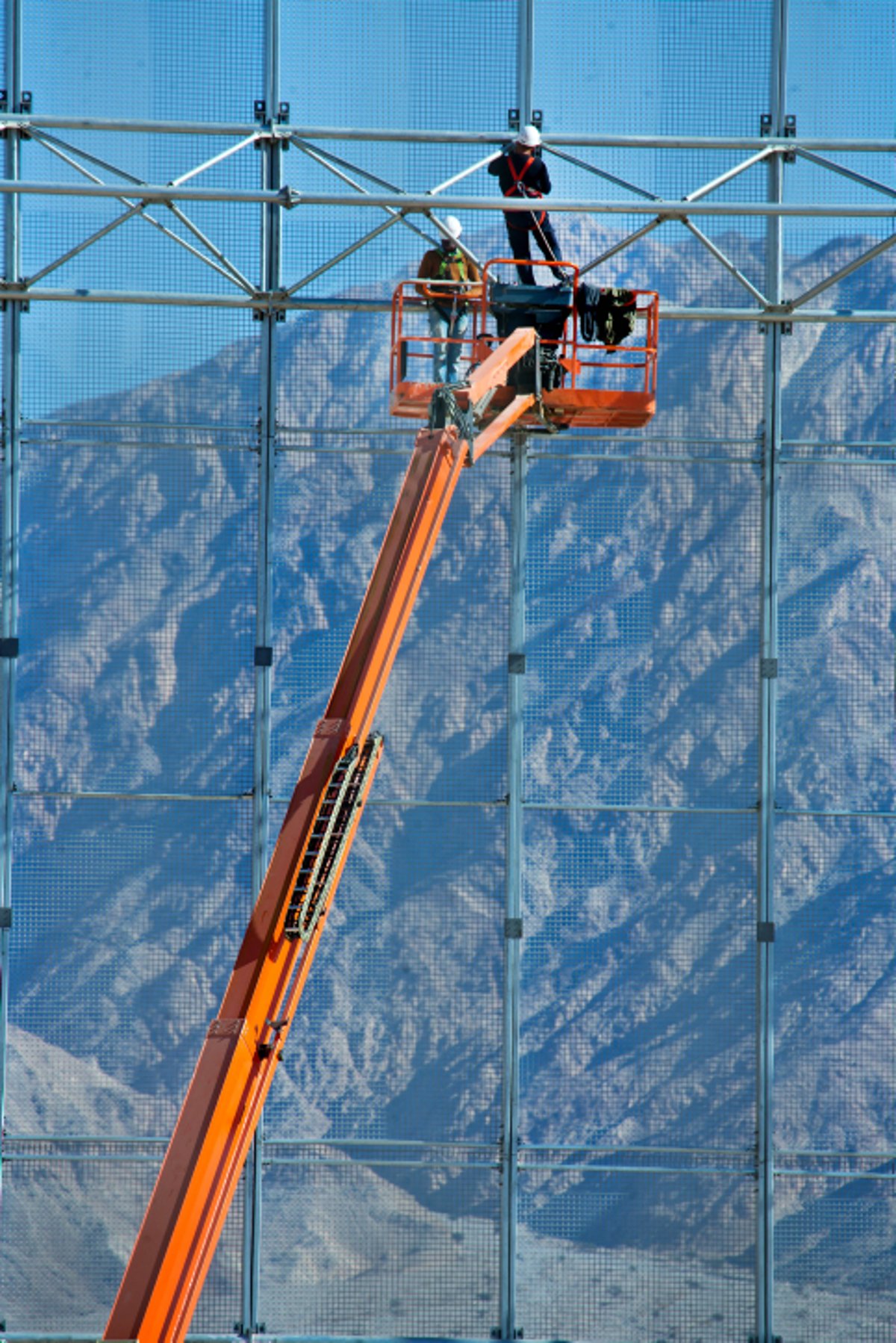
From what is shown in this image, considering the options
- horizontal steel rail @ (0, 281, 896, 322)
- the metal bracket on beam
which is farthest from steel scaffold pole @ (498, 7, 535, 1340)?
the metal bracket on beam

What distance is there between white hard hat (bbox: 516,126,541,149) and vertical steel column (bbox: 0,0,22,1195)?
15.9 feet

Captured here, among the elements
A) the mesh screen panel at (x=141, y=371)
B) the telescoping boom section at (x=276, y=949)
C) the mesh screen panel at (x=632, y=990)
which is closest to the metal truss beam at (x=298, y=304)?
the mesh screen panel at (x=141, y=371)

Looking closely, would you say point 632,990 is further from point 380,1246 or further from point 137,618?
point 137,618

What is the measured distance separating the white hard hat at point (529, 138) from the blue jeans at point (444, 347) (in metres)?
1.52

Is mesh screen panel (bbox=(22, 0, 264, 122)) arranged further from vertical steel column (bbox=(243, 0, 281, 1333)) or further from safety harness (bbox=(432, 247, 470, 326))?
safety harness (bbox=(432, 247, 470, 326))

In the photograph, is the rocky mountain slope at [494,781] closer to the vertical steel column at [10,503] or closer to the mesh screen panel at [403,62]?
the vertical steel column at [10,503]

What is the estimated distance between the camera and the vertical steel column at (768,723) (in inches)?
547

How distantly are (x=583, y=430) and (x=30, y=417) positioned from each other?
17.4ft

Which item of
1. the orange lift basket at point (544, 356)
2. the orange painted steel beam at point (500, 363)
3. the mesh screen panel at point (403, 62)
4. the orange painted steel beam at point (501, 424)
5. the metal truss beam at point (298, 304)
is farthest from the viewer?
the mesh screen panel at point (403, 62)

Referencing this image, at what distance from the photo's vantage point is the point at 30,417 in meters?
14.0

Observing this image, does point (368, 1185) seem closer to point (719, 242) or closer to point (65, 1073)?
point (65, 1073)

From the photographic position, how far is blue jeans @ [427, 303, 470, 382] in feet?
43.1

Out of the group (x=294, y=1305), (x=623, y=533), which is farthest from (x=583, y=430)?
(x=294, y=1305)

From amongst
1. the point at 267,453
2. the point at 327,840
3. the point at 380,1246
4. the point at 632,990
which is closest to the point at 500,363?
the point at 267,453
